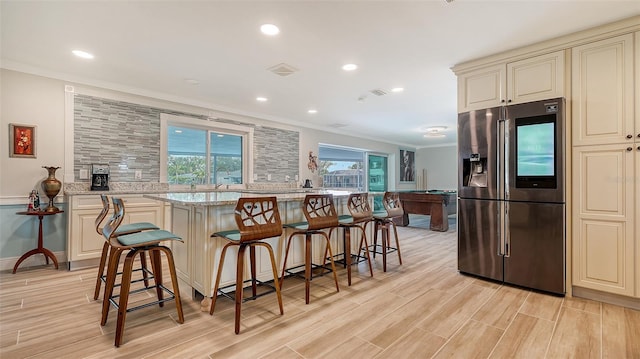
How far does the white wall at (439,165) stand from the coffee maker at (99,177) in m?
9.57

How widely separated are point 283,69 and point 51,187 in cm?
309

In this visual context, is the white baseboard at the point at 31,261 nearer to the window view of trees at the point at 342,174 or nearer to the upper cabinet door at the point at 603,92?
the window view of trees at the point at 342,174

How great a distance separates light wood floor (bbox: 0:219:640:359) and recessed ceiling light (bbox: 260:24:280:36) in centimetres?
242

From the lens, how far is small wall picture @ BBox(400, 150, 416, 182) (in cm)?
1018

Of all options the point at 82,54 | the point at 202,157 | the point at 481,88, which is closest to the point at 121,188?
the point at 202,157

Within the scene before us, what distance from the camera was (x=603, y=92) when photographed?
8.46ft

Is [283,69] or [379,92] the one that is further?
[379,92]

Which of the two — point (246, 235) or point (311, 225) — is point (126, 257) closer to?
point (246, 235)

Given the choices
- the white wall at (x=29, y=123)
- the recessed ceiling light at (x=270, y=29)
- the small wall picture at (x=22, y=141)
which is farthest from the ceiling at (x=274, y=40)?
the small wall picture at (x=22, y=141)

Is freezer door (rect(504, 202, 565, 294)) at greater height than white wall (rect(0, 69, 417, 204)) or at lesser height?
lesser

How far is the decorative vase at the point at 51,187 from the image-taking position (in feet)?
11.4

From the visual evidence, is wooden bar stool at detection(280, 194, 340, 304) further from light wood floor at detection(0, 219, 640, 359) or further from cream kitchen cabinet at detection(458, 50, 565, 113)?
cream kitchen cabinet at detection(458, 50, 565, 113)

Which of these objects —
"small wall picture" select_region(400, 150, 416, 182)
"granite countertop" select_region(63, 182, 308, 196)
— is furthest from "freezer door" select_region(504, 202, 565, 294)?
"small wall picture" select_region(400, 150, 416, 182)

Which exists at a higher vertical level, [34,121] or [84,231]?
[34,121]
